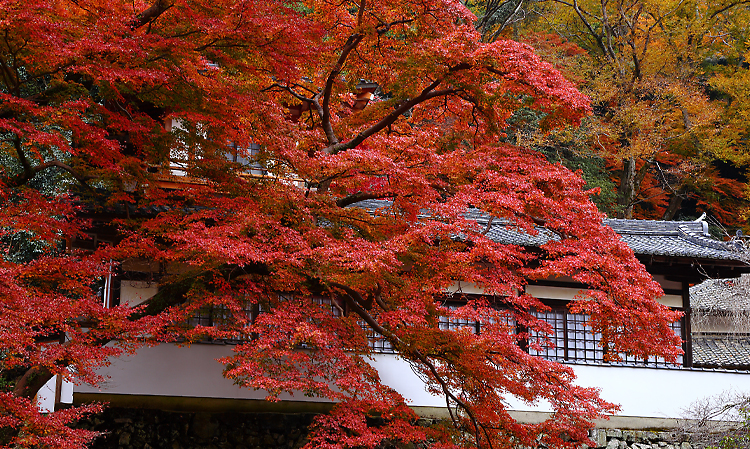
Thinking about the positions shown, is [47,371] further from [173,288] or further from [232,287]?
[232,287]

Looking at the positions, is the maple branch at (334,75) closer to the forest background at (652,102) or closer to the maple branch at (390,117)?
the maple branch at (390,117)

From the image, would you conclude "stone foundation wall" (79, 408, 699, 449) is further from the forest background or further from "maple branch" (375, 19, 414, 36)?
the forest background

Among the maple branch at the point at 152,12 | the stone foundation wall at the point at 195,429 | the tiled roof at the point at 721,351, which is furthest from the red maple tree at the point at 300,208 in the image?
the tiled roof at the point at 721,351

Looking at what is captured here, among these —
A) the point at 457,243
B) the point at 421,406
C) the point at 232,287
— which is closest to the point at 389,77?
the point at 457,243

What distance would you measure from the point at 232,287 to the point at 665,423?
8.30 m

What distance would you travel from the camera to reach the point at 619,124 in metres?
20.1

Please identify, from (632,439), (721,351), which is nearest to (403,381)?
(632,439)

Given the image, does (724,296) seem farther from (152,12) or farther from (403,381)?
(152,12)

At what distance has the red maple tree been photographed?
271 inches

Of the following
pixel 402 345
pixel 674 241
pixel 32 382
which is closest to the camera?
pixel 32 382

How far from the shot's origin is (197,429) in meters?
10.4

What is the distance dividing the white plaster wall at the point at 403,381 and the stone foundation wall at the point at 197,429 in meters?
0.42

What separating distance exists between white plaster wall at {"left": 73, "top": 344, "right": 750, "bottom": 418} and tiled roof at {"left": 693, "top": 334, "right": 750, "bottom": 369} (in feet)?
1.96

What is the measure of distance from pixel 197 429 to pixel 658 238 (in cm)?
977
